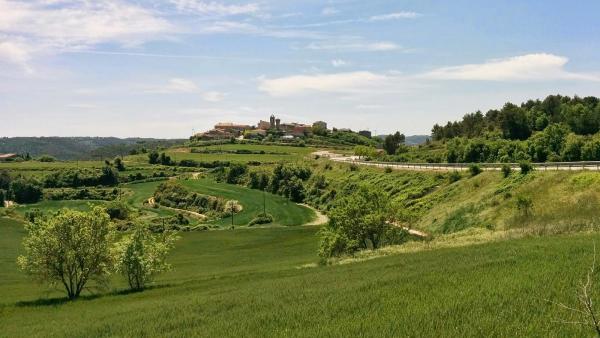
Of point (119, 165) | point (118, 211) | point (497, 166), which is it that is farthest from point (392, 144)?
point (119, 165)

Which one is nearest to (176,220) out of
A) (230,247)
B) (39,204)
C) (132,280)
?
(230,247)

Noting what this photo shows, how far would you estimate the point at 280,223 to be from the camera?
335 ft

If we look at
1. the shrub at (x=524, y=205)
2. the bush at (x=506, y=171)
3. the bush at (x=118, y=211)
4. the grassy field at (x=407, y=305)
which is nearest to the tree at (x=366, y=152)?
the bush at (x=118, y=211)

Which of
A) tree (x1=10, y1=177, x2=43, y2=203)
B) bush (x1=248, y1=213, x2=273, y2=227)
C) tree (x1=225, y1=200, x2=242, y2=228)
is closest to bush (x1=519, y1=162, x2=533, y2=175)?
bush (x1=248, y1=213, x2=273, y2=227)

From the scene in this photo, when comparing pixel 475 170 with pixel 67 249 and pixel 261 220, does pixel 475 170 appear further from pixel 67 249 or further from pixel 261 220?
pixel 67 249

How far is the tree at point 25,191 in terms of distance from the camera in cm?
15062

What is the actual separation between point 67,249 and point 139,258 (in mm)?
5556

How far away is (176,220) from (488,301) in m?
105

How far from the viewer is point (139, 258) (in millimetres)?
41188

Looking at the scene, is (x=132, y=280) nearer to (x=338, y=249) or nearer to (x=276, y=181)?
(x=338, y=249)

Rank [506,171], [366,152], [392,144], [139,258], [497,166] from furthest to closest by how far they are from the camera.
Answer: [392,144] < [366,152] < [497,166] < [506,171] < [139,258]

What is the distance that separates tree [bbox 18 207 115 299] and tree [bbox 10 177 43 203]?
4895 inches

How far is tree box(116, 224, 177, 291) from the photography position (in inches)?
1626

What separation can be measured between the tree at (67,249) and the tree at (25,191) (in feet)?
408
